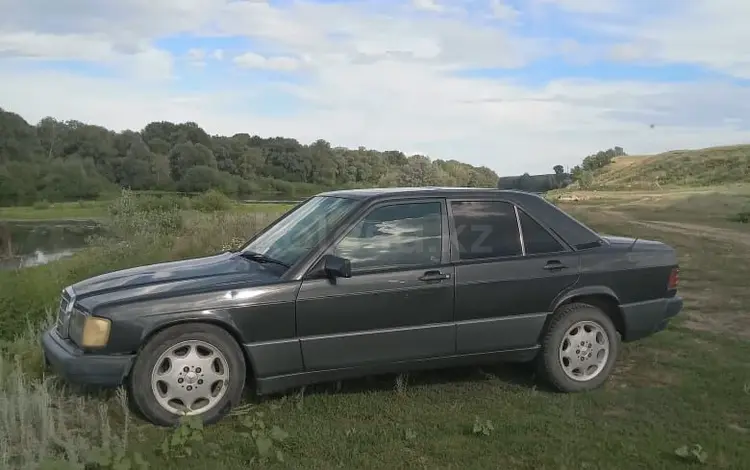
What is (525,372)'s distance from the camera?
6.04 meters

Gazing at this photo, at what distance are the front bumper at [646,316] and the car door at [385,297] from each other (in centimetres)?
159

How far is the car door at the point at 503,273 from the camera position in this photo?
5316 millimetres

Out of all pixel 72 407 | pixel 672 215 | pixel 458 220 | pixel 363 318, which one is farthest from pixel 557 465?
pixel 672 215

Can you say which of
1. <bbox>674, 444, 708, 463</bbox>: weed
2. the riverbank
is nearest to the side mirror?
<bbox>674, 444, 708, 463</bbox>: weed

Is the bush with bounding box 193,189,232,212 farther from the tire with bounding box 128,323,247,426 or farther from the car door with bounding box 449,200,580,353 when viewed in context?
the tire with bounding box 128,323,247,426

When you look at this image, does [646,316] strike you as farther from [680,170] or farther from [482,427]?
[680,170]

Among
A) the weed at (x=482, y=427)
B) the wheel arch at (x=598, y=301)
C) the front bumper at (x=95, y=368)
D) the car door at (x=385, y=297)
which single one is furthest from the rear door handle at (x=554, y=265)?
the front bumper at (x=95, y=368)

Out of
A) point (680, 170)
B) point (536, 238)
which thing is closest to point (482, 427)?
point (536, 238)

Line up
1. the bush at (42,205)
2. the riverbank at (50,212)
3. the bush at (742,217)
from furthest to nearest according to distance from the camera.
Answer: the bush at (42,205) → the riverbank at (50,212) → the bush at (742,217)

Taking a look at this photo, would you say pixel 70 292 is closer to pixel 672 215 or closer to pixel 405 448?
pixel 405 448

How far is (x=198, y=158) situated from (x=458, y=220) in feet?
158

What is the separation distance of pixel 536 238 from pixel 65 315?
3.58 metres

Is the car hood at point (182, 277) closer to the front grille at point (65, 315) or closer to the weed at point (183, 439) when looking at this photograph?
the front grille at point (65, 315)

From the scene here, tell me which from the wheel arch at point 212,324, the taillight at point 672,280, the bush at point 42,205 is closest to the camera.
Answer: the wheel arch at point 212,324
